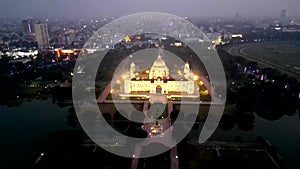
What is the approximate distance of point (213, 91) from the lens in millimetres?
24688

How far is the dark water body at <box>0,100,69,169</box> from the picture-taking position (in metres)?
14.8

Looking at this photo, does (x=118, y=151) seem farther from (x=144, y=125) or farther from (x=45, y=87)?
(x=45, y=87)

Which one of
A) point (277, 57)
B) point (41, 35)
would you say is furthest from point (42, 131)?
point (41, 35)

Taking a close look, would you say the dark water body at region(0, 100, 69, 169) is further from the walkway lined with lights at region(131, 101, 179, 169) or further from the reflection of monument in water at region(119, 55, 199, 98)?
the reflection of monument in water at region(119, 55, 199, 98)

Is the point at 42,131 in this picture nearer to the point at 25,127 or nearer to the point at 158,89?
the point at 25,127

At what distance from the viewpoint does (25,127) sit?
18438mm

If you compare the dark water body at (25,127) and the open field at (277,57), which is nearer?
the dark water body at (25,127)

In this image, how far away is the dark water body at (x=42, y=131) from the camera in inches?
585

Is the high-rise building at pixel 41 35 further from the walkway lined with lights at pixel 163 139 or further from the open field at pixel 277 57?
the walkway lined with lights at pixel 163 139

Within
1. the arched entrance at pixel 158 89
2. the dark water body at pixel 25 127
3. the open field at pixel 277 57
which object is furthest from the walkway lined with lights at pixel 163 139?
the open field at pixel 277 57

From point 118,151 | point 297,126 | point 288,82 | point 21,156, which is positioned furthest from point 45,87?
point 288,82

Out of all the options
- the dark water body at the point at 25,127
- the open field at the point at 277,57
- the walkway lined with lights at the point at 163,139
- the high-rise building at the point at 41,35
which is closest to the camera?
the walkway lined with lights at the point at 163,139

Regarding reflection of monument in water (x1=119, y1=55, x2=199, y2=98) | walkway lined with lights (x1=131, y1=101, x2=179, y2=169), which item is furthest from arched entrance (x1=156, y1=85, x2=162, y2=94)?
walkway lined with lights (x1=131, y1=101, x2=179, y2=169)

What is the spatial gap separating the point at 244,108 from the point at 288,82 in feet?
30.1
